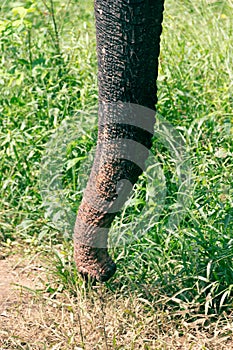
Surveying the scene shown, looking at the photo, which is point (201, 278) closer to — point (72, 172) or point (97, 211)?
point (97, 211)

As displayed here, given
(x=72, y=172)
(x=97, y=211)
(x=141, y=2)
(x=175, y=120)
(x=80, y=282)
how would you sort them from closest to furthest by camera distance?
(x=141, y=2)
(x=97, y=211)
(x=80, y=282)
(x=72, y=172)
(x=175, y=120)

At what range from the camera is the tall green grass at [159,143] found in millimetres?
3137

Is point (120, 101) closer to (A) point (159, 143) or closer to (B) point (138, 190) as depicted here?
(B) point (138, 190)

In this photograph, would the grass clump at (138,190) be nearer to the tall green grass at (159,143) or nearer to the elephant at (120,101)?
the tall green grass at (159,143)

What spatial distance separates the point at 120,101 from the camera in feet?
8.11

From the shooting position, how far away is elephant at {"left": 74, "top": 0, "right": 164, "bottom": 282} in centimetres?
234

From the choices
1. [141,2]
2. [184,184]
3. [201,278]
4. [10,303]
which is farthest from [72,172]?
[141,2]

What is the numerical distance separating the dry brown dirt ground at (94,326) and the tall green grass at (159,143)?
95 millimetres

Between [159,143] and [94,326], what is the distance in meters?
1.31

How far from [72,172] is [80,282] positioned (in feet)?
2.55

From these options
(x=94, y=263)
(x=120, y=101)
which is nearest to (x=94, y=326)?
(x=94, y=263)

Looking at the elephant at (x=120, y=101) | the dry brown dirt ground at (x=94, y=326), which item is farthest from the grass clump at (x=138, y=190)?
the elephant at (x=120, y=101)

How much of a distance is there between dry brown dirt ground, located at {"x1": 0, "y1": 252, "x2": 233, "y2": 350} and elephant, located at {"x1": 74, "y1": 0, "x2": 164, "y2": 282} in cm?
31

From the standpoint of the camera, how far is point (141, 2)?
2.29 meters
